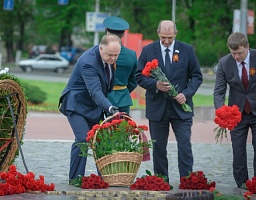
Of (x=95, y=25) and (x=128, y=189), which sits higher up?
(x=128, y=189)

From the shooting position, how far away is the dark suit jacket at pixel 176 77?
363 inches

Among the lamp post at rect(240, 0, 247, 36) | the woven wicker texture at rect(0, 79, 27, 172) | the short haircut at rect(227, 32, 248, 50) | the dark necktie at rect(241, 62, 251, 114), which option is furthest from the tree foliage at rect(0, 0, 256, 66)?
the short haircut at rect(227, 32, 248, 50)

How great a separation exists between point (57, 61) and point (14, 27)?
45.0 ft

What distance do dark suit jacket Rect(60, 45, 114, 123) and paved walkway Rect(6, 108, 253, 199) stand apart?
80 centimetres

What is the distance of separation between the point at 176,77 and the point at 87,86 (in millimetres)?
1147

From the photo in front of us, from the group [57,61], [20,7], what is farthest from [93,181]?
[20,7]

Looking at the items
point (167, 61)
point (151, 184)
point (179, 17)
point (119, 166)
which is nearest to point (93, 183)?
point (119, 166)

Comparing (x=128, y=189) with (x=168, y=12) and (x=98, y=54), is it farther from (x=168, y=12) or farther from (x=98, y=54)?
(x=168, y=12)

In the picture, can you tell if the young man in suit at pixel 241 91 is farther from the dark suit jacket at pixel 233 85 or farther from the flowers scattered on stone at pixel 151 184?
the flowers scattered on stone at pixel 151 184

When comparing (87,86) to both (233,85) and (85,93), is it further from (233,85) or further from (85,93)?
(233,85)

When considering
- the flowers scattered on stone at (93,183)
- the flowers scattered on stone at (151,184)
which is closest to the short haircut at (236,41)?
the flowers scattered on stone at (151,184)

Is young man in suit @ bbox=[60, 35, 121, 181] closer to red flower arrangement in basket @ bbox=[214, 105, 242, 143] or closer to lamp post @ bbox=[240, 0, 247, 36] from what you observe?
red flower arrangement in basket @ bbox=[214, 105, 242, 143]

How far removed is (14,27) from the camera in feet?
240

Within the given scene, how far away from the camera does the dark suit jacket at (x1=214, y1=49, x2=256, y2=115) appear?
Result: 924cm
